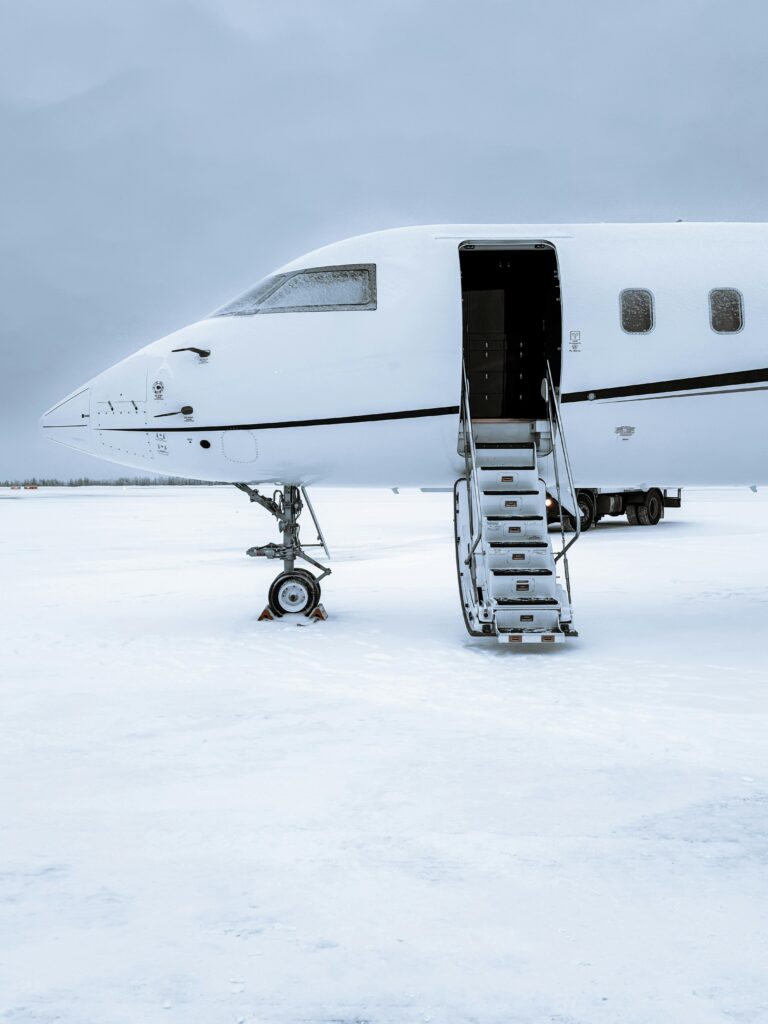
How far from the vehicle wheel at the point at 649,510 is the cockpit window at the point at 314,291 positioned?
19.1 meters

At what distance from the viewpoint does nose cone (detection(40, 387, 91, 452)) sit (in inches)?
407

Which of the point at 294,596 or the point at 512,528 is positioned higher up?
the point at 512,528

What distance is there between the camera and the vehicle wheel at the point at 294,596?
10.4 m

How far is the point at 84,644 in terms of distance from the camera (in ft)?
29.5

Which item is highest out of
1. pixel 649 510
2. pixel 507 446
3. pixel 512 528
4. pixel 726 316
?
pixel 726 316

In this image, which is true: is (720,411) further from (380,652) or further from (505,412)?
(380,652)

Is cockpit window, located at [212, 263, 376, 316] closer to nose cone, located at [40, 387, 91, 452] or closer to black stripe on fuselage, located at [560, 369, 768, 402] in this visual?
nose cone, located at [40, 387, 91, 452]

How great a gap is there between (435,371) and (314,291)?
175cm

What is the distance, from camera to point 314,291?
9922 mm

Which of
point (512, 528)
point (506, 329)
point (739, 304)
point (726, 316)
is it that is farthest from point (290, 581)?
point (739, 304)

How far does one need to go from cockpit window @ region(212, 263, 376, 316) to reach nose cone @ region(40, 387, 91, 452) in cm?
200

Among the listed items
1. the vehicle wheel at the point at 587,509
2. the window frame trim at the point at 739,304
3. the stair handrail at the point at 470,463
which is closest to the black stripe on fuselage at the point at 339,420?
the stair handrail at the point at 470,463

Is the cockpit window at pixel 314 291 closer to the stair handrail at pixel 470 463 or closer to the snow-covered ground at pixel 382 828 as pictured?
the stair handrail at pixel 470 463

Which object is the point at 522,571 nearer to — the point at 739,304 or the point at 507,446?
the point at 507,446
